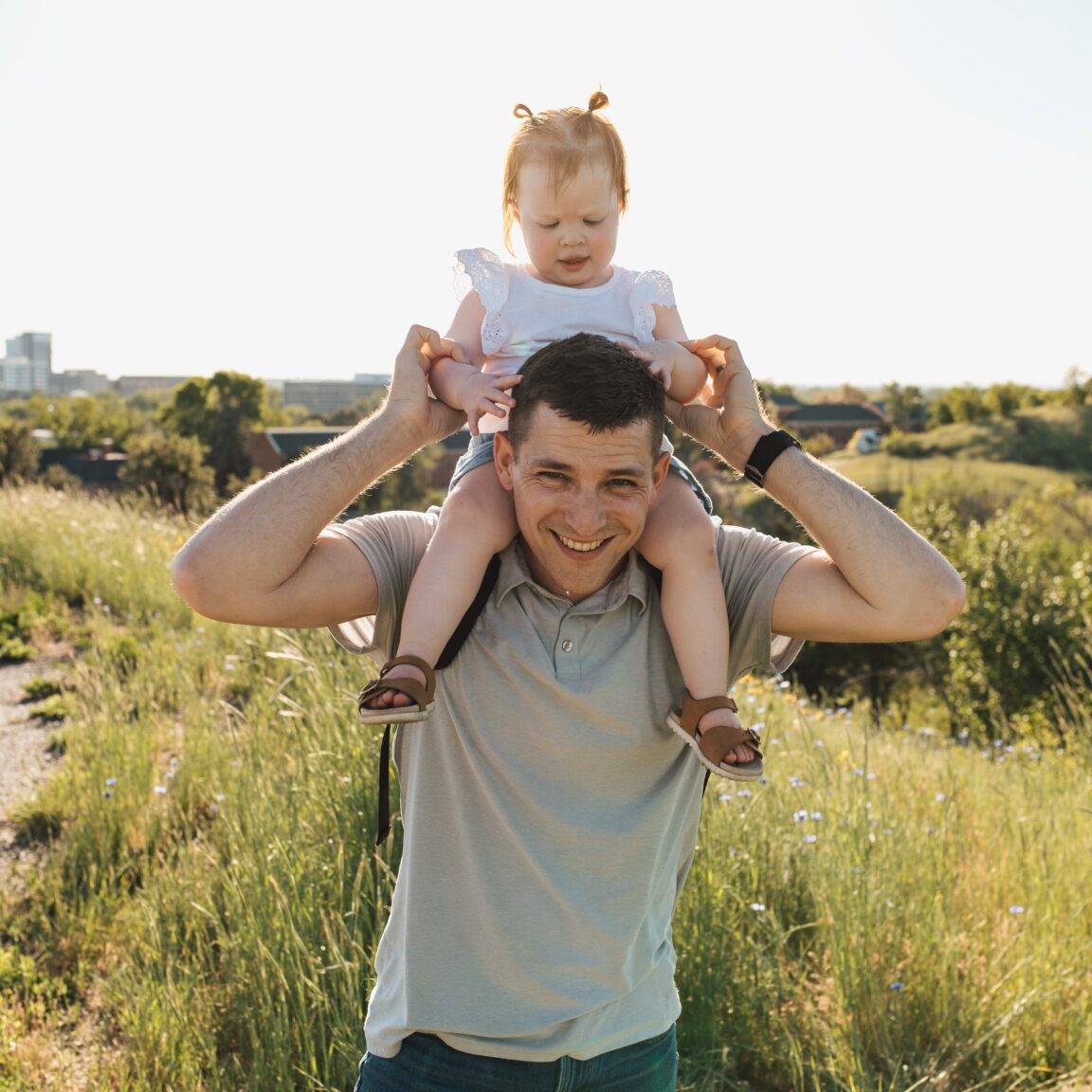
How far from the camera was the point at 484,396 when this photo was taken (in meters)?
2.06

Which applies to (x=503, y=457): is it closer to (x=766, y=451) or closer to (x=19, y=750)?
(x=766, y=451)

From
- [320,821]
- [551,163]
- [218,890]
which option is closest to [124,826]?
[218,890]

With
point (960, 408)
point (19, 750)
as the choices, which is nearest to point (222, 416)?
point (19, 750)

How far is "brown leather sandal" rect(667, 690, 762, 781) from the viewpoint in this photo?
1.82 m

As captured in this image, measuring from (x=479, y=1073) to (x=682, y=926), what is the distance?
1462 millimetres

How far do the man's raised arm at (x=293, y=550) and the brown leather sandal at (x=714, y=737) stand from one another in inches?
25.4

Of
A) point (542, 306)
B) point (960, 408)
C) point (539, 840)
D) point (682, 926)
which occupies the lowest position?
point (682, 926)

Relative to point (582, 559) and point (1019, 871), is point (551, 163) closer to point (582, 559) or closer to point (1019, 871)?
point (582, 559)

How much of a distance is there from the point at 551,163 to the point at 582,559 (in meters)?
1.19

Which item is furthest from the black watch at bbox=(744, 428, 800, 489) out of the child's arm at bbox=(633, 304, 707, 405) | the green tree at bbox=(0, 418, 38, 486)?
the green tree at bbox=(0, 418, 38, 486)

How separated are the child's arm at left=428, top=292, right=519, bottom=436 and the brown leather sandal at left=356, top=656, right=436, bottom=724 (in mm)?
542

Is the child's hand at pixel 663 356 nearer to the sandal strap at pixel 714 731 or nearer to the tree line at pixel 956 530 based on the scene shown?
the sandal strap at pixel 714 731

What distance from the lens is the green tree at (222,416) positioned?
5244 cm

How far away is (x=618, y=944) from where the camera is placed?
1.75m
